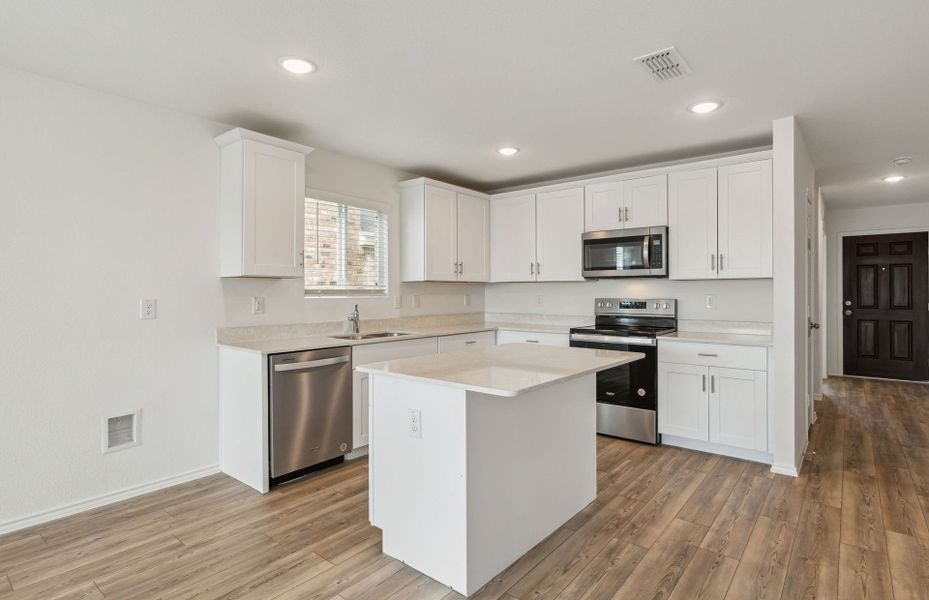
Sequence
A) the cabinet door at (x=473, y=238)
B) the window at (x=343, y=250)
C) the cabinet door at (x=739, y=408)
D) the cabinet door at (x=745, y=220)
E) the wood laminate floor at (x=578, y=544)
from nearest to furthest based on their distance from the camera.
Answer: the wood laminate floor at (x=578, y=544) < the cabinet door at (x=739, y=408) < the cabinet door at (x=745, y=220) < the window at (x=343, y=250) < the cabinet door at (x=473, y=238)

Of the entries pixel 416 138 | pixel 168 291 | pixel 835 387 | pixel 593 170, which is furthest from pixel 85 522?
pixel 835 387

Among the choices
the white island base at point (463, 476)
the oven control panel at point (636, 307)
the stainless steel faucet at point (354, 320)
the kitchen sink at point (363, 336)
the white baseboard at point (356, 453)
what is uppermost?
the oven control panel at point (636, 307)

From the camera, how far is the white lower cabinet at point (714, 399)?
Result: 11.4ft

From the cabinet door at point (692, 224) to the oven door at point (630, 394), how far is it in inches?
27.9

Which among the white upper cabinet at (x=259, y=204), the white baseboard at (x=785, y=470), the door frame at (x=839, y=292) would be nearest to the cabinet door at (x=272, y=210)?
the white upper cabinet at (x=259, y=204)

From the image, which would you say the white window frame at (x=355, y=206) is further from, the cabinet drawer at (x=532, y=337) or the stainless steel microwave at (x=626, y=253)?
the stainless steel microwave at (x=626, y=253)

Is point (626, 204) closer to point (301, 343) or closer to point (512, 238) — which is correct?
point (512, 238)

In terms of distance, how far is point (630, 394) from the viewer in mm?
4008

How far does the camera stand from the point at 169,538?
2.47 m

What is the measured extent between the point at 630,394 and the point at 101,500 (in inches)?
140

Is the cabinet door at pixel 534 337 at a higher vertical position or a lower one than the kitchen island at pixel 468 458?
higher

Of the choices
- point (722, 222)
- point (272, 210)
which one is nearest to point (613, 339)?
point (722, 222)

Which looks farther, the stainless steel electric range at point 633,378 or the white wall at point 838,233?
the white wall at point 838,233

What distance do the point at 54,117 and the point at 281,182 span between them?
119 centimetres
